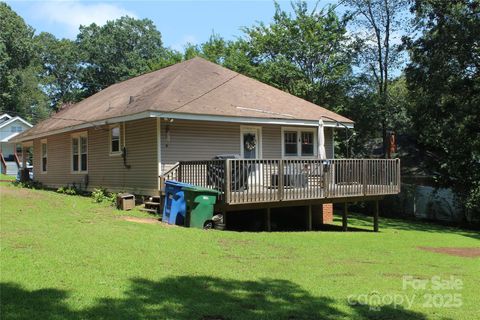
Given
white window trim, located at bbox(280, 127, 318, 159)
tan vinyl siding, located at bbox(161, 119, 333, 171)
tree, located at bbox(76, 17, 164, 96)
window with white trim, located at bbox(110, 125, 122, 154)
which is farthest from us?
tree, located at bbox(76, 17, 164, 96)

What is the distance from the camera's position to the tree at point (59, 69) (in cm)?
6875

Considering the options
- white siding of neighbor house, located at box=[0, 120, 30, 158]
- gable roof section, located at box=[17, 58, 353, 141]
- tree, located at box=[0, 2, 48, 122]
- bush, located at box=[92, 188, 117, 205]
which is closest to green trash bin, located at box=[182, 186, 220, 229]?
gable roof section, located at box=[17, 58, 353, 141]

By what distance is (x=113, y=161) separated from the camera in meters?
17.7

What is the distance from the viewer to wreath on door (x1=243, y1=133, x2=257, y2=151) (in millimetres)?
17312

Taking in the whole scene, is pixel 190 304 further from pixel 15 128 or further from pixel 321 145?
pixel 15 128

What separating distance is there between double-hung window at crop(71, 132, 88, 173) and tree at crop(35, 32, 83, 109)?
50.1 m

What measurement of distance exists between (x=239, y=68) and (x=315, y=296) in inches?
961

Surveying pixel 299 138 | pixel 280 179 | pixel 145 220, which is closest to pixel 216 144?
pixel 280 179

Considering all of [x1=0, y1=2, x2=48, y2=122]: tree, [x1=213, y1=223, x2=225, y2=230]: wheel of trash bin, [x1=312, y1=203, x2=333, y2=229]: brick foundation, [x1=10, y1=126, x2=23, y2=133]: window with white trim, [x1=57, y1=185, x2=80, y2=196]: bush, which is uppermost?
[x1=0, y1=2, x2=48, y2=122]: tree

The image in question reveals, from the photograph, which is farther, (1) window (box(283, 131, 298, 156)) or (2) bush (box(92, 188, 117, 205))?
(1) window (box(283, 131, 298, 156))

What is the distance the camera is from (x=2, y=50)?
5003 centimetres

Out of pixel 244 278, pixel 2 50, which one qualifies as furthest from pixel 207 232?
pixel 2 50

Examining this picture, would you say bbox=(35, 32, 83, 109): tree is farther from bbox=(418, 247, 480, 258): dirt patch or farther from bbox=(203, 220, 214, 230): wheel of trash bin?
bbox=(418, 247, 480, 258): dirt patch

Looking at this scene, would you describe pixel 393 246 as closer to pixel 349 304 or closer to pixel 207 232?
pixel 207 232
